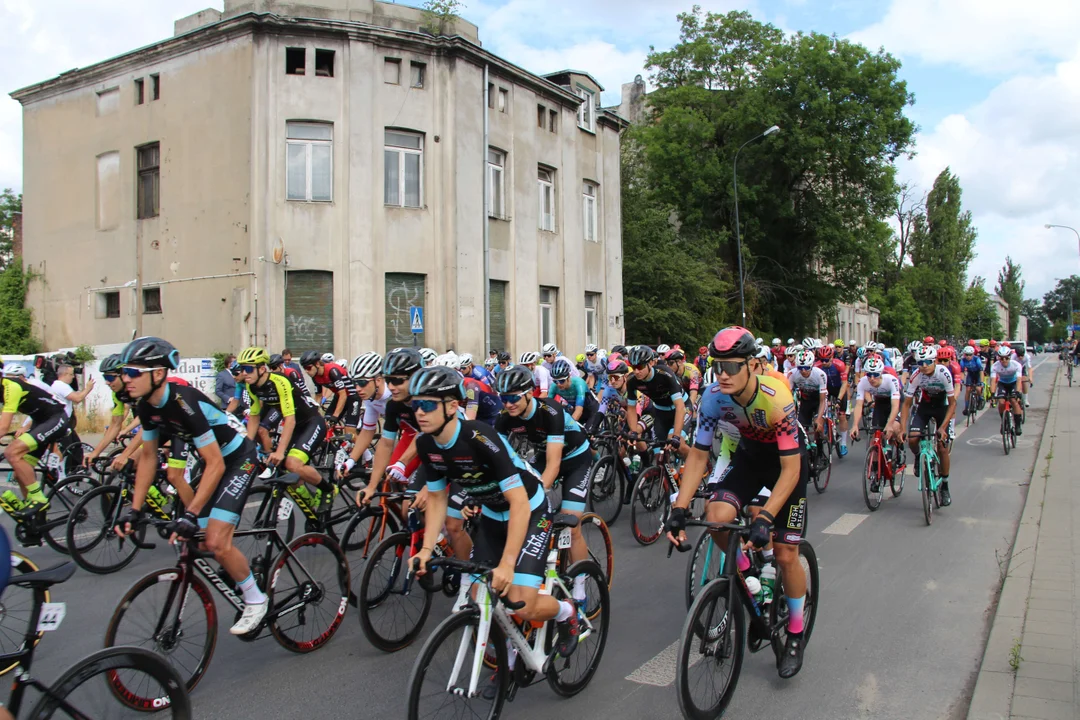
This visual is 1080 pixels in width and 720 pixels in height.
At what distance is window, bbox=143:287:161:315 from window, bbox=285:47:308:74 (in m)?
6.65

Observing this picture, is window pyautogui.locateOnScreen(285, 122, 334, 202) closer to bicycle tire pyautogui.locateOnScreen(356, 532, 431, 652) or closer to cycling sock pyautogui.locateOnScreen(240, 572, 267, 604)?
bicycle tire pyautogui.locateOnScreen(356, 532, 431, 652)

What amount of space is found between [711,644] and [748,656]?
1.17 metres

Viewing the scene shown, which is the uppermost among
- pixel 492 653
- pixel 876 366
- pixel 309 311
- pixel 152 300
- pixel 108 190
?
pixel 108 190

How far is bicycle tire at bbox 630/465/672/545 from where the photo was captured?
809 cm

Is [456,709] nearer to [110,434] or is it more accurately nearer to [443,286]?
[110,434]

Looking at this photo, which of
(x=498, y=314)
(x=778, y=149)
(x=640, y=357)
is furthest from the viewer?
(x=778, y=149)

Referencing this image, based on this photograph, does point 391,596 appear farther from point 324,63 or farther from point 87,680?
point 324,63

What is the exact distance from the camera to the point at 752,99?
3553cm

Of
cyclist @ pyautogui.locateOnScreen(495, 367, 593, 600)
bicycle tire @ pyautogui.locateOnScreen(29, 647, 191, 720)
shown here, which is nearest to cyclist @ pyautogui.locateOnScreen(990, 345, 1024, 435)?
cyclist @ pyautogui.locateOnScreen(495, 367, 593, 600)

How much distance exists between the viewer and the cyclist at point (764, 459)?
4.53 meters

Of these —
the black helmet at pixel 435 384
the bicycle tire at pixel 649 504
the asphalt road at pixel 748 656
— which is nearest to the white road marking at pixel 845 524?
the asphalt road at pixel 748 656

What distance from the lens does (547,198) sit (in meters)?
25.8

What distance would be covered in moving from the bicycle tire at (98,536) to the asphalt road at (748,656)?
13 cm

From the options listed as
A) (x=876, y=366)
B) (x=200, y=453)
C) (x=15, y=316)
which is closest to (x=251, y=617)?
(x=200, y=453)
